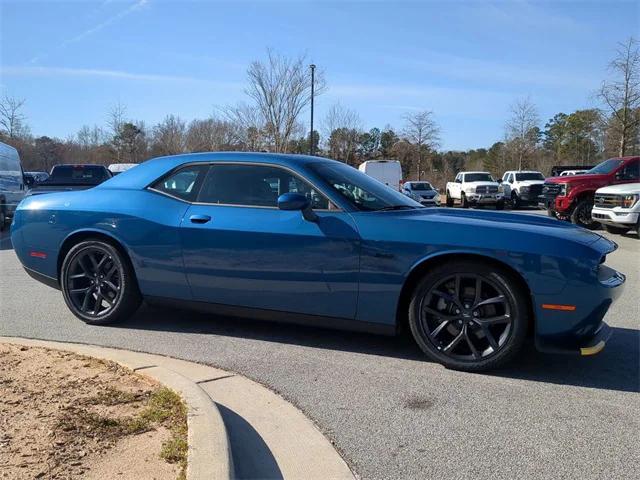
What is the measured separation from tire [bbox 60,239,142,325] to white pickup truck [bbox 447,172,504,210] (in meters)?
23.3

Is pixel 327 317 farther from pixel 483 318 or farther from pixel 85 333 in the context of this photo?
pixel 85 333

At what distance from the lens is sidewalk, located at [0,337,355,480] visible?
2.58 m

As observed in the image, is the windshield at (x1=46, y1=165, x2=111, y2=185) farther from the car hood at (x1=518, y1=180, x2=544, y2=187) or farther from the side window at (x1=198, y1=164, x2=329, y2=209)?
the car hood at (x1=518, y1=180, x2=544, y2=187)

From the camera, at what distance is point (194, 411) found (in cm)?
302

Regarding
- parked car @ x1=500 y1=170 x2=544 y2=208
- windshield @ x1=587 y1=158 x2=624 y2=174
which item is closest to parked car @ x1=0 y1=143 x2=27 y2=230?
windshield @ x1=587 y1=158 x2=624 y2=174

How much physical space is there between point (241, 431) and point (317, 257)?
57.5 inches

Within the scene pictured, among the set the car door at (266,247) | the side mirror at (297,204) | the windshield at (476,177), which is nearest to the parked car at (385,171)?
the windshield at (476,177)

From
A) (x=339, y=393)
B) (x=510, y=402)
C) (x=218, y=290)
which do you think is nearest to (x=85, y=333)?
(x=218, y=290)

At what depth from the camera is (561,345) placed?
364 centimetres

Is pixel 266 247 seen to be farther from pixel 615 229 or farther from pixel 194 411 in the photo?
pixel 615 229

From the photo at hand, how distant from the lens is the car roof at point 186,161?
458 centimetres

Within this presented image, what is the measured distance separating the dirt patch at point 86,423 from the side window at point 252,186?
1576 mm

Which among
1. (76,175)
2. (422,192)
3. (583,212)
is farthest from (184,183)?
(422,192)

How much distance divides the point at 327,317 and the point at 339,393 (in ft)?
2.49
